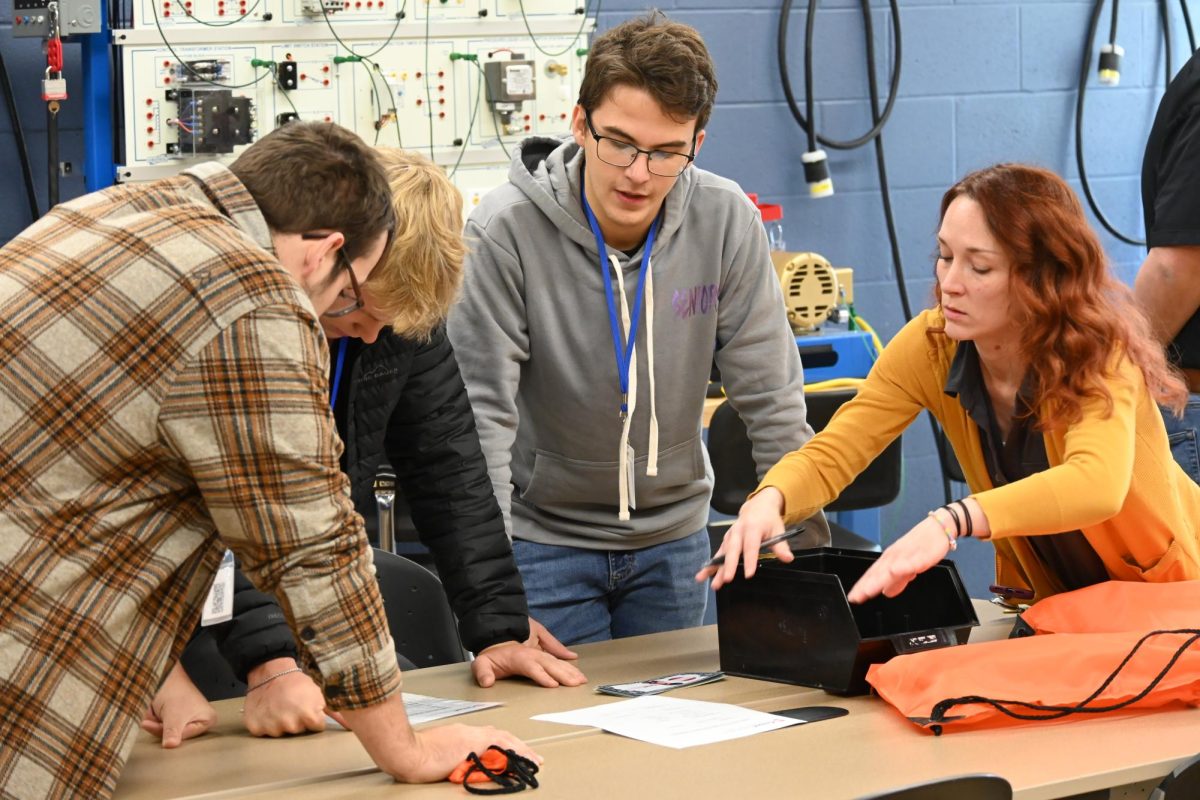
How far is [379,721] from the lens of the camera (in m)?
1.46

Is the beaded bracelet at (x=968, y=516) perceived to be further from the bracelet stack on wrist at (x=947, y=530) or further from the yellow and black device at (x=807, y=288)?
the yellow and black device at (x=807, y=288)

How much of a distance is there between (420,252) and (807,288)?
7.50ft

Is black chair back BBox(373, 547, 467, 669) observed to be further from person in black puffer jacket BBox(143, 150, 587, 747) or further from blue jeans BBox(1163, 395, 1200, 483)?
blue jeans BBox(1163, 395, 1200, 483)

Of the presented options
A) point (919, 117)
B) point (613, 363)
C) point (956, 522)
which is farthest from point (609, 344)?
point (919, 117)

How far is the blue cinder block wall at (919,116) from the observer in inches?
170

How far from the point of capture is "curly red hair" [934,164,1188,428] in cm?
190

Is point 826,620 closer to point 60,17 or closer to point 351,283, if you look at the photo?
point 351,283

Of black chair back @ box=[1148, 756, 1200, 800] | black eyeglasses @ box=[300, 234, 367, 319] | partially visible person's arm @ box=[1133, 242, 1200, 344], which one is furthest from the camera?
partially visible person's arm @ box=[1133, 242, 1200, 344]

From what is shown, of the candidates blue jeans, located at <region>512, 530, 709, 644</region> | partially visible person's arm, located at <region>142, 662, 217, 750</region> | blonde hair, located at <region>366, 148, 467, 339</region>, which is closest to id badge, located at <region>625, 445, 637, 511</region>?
blue jeans, located at <region>512, 530, 709, 644</region>

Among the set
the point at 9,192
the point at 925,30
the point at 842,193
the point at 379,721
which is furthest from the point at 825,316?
the point at 379,721

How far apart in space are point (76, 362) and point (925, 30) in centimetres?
373

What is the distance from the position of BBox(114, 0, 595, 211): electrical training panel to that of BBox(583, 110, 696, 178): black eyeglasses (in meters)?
1.66

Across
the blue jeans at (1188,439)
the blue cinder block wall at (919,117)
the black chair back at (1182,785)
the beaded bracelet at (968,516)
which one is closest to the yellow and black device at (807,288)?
the blue cinder block wall at (919,117)

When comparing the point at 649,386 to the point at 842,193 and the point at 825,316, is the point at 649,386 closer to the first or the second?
the point at 825,316
